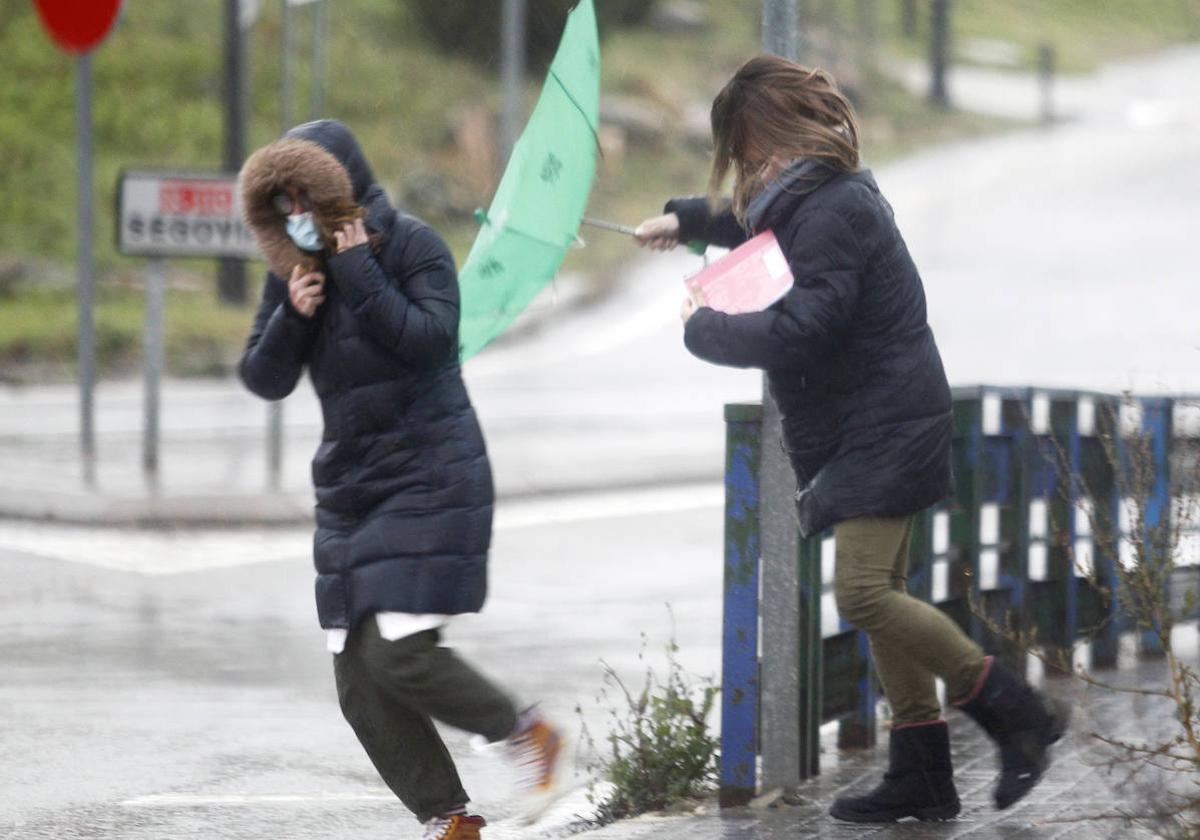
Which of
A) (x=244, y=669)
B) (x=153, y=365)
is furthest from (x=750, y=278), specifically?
(x=153, y=365)

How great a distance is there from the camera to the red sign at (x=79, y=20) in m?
14.4

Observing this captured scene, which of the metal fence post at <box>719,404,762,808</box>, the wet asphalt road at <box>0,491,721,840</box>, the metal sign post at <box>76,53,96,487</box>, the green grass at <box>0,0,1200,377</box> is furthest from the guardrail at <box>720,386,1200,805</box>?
the green grass at <box>0,0,1200,377</box>

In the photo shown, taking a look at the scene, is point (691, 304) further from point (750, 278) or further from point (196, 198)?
point (196, 198)

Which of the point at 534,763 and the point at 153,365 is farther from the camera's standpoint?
the point at 153,365

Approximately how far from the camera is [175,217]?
13453mm

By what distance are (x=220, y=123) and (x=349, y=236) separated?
27.8 metres

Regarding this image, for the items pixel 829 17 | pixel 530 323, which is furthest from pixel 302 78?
pixel 829 17

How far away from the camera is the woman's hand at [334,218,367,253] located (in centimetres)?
454

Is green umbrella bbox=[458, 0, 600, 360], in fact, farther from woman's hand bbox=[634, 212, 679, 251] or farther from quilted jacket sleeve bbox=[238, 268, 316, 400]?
quilted jacket sleeve bbox=[238, 268, 316, 400]

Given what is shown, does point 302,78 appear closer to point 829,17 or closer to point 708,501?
point 829,17

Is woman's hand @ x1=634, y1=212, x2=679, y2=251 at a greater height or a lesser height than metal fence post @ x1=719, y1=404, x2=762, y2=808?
greater

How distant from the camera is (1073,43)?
5550 centimetres

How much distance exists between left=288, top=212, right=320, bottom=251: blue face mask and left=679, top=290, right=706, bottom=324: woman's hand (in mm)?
814

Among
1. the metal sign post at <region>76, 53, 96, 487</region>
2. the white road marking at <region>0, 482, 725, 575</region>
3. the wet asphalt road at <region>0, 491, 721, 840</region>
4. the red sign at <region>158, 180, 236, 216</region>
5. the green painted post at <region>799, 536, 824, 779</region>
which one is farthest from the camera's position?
the metal sign post at <region>76, 53, 96, 487</region>
